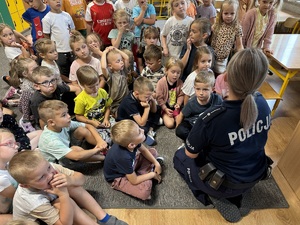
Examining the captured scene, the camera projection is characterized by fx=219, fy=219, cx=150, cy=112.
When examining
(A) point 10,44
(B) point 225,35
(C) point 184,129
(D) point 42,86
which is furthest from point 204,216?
(A) point 10,44

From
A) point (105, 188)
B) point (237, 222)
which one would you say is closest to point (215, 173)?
point (237, 222)

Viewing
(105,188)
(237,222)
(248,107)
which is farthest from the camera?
(105,188)

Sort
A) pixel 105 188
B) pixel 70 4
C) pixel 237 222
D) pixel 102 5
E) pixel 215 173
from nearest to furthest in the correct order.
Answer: pixel 215 173
pixel 237 222
pixel 105 188
pixel 102 5
pixel 70 4

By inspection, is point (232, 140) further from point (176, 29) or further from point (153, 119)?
point (176, 29)

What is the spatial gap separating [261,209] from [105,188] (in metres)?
1.21

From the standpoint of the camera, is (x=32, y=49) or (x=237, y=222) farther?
(x=32, y=49)

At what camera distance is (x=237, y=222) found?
1.56m

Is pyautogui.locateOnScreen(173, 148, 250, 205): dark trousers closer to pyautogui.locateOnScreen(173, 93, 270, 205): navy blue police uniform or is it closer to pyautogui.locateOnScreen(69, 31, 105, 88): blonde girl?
pyautogui.locateOnScreen(173, 93, 270, 205): navy blue police uniform

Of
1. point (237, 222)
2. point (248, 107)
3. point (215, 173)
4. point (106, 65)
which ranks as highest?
point (248, 107)

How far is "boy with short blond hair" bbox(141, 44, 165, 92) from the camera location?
7.65 feet

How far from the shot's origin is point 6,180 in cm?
125

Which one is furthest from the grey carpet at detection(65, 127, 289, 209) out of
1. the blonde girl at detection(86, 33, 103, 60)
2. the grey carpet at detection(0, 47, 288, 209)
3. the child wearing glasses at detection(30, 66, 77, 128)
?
the blonde girl at detection(86, 33, 103, 60)

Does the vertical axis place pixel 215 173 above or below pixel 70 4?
below

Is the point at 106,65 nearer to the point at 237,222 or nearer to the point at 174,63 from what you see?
the point at 174,63
